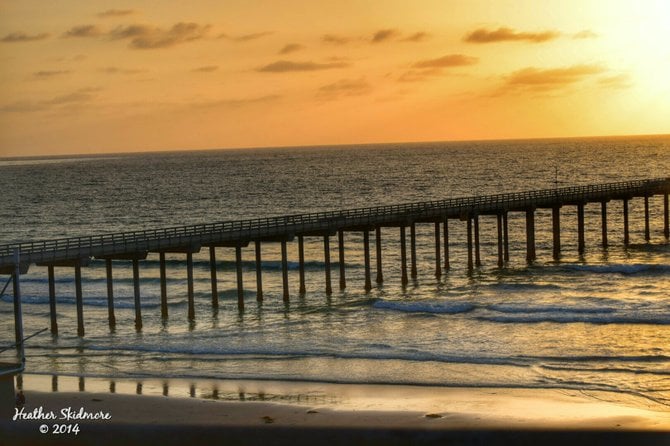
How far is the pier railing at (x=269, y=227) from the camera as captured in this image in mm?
40000

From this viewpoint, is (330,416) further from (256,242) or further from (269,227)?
(256,242)

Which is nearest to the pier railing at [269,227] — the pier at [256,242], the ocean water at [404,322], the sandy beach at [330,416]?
the pier at [256,242]

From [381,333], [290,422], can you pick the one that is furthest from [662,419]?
[381,333]

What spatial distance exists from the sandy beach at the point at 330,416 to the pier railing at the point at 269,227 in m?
8.52

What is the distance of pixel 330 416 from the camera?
90.7 ft

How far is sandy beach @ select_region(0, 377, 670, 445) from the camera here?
2562 centimetres

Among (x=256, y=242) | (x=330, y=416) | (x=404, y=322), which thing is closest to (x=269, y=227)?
(x=256, y=242)

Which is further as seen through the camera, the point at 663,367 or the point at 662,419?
the point at 663,367

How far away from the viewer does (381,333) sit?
137ft

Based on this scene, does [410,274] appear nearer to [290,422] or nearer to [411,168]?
[290,422]

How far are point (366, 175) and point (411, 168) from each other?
812 inches

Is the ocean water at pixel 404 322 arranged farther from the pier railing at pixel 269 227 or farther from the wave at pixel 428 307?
the pier railing at pixel 269 227

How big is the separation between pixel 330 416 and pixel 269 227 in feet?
68.9

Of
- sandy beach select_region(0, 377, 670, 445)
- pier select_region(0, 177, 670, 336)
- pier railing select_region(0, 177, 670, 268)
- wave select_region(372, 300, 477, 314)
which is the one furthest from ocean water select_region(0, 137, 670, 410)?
pier railing select_region(0, 177, 670, 268)
